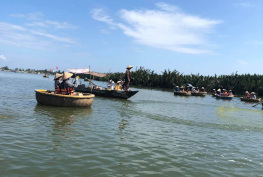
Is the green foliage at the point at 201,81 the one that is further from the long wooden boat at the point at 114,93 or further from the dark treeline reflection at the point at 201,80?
the long wooden boat at the point at 114,93

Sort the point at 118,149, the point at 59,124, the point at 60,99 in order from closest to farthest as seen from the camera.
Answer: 1. the point at 118,149
2. the point at 59,124
3. the point at 60,99

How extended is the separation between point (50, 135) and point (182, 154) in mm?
4525

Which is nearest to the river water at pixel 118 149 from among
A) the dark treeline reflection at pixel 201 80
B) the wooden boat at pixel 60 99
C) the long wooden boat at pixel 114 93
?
the wooden boat at pixel 60 99

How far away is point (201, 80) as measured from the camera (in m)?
→ 61.7

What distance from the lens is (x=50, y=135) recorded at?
27.2 feet

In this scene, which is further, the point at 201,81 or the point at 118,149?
the point at 201,81

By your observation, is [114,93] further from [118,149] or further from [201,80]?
[201,80]

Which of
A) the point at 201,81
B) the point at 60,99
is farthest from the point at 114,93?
the point at 201,81

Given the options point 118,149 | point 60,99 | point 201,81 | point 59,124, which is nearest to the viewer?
point 118,149

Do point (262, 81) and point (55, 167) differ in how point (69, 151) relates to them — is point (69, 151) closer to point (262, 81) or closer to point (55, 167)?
point (55, 167)

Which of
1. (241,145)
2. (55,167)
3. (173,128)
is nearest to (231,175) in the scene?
(241,145)

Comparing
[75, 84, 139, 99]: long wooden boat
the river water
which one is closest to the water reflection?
the river water

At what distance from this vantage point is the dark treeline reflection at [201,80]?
56.1m

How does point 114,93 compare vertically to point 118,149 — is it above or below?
above
